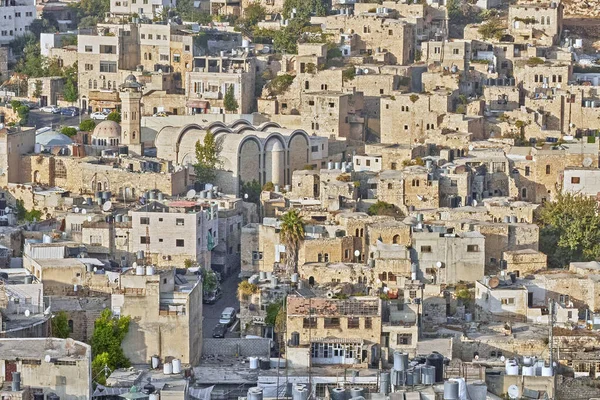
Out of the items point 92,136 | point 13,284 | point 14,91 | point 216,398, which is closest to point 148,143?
point 92,136

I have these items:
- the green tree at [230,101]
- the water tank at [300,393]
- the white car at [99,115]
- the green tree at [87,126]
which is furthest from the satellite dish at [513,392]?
the white car at [99,115]

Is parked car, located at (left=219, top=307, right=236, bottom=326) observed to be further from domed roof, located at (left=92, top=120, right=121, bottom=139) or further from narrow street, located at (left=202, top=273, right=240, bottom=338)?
domed roof, located at (left=92, top=120, right=121, bottom=139)

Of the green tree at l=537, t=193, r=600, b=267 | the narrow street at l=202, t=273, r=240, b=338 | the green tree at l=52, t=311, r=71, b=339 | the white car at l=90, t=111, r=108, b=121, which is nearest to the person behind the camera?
the green tree at l=52, t=311, r=71, b=339

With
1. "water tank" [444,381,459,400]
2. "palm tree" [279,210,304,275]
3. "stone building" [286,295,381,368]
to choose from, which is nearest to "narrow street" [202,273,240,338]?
"palm tree" [279,210,304,275]

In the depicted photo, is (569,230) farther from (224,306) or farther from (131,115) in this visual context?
(131,115)

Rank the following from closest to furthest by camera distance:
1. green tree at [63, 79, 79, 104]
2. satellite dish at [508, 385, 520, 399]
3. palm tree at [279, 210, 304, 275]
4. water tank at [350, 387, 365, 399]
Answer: water tank at [350, 387, 365, 399] < satellite dish at [508, 385, 520, 399] < palm tree at [279, 210, 304, 275] < green tree at [63, 79, 79, 104]

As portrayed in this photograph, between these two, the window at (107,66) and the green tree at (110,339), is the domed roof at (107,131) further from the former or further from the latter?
the green tree at (110,339)

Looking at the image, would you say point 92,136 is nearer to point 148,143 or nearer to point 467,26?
point 148,143

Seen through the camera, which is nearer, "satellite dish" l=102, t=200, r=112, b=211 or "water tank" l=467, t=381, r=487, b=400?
"water tank" l=467, t=381, r=487, b=400
